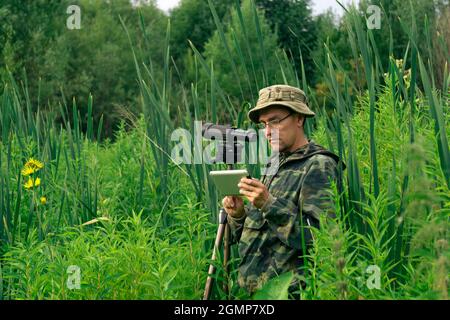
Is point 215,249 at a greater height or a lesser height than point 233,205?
lesser

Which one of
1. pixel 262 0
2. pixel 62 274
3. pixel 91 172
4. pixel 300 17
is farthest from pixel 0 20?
pixel 62 274

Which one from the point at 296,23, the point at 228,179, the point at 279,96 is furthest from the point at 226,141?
the point at 296,23

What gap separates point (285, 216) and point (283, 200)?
9cm

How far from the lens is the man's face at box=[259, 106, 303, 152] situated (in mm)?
3502

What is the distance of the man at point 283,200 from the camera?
328 cm

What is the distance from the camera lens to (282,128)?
3527 millimetres

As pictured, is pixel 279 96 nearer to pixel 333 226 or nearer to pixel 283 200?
pixel 283 200

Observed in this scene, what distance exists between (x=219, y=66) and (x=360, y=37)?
34.9 meters

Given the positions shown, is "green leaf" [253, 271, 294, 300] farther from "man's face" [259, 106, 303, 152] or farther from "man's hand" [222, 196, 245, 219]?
"man's face" [259, 106, 303, 152]

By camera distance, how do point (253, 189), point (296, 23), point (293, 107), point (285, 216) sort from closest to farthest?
point (253, 189)
point (285, 216)
point (293, 107)
point (296, 23)

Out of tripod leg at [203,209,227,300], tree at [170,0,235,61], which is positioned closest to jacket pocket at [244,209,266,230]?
tripod leg at [203,209,227,300]

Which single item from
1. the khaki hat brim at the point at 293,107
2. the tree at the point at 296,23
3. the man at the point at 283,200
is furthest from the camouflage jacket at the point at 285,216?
the tree at the point at 296,23

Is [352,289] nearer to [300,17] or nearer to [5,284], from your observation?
[5,284]

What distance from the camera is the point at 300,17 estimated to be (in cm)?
3738
